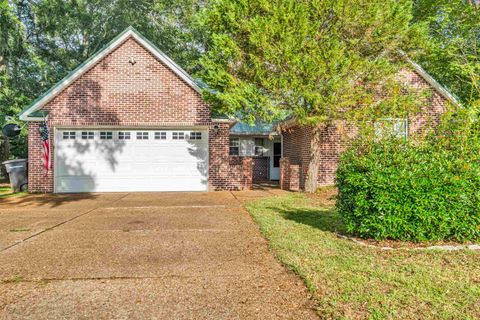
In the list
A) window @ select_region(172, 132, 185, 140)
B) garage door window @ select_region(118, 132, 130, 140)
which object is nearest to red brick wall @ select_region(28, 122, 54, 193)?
garage door window @ select_region(118, 132, 130, 140)

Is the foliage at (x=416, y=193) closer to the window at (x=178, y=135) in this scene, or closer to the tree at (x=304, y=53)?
the tree at (x=304, y=53)

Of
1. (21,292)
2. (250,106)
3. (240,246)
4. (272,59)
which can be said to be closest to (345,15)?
(272,59)

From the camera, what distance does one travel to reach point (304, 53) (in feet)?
34.9

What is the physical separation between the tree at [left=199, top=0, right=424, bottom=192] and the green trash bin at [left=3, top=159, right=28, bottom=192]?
8.61 metres

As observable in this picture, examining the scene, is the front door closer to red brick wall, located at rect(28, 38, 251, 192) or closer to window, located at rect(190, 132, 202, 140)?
window, located at rect(190, 132, 202, 140)

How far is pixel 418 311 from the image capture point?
3.21 meters

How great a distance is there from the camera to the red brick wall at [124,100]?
13.0 meters

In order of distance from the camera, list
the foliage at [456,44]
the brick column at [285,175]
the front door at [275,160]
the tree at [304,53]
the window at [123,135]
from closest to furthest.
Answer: the tree at [304,53]
the window at [123,135]
the brick column at [285,175]
the foliage at [456,44]
the front door at [275,160]

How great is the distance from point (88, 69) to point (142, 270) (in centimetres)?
1099

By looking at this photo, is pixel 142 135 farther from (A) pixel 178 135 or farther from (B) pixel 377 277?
(B) pixel 377 277

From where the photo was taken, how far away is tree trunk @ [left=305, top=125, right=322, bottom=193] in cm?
1273

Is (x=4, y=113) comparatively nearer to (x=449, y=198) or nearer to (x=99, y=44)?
(x=99, y=44)

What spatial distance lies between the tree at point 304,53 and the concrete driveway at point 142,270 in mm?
4857

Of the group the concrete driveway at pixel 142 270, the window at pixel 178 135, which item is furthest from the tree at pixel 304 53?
the concrete driveway at pixel 142 270
